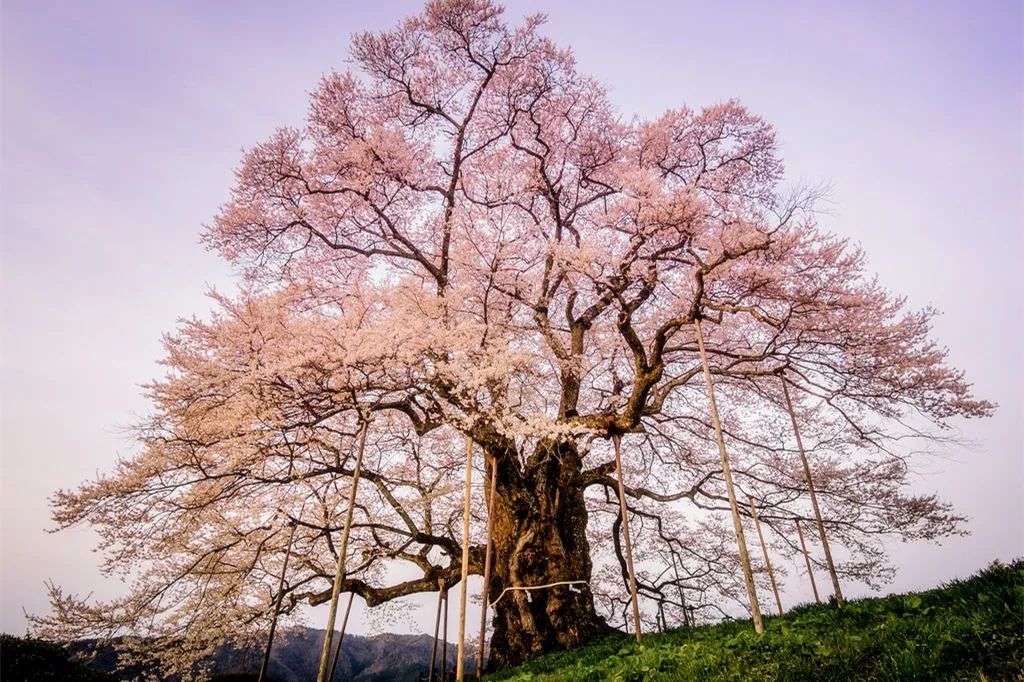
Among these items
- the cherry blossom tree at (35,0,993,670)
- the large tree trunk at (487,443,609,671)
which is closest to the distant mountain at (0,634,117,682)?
the cherry blossom tree at (35,0,993,670)

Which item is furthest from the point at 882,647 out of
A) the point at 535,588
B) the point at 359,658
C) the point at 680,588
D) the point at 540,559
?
the point at 359,658

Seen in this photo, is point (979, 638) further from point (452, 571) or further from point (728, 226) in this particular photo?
point (452, 571)

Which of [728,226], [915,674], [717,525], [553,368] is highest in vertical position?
[728,226]

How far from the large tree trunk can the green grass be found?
13.3 feet

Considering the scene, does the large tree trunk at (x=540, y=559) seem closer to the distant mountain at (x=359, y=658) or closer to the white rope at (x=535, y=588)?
the white rope at (x=535, y=588)

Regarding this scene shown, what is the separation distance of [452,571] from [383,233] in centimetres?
910

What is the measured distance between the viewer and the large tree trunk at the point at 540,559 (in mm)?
9094

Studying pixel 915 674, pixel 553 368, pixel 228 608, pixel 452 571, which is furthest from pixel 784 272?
pixel 228 608

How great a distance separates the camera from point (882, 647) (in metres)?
3.36

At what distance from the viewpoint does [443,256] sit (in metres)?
11.7

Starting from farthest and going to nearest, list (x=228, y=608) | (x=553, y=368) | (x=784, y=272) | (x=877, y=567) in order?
(x=553, y=368)
(x=877, y=567)
(x=228, y=608)
(x=784, y=272)

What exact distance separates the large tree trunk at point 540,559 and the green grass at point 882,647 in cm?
407

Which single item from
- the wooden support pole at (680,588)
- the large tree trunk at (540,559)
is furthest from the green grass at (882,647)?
the wooden support pole at (680,588)

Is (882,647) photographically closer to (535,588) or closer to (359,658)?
(535,588)
